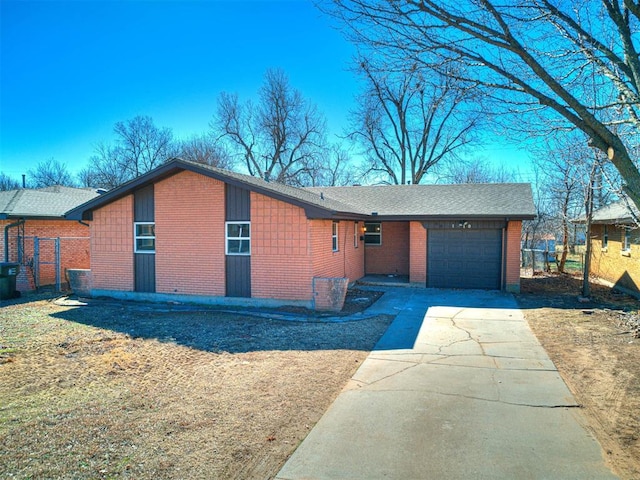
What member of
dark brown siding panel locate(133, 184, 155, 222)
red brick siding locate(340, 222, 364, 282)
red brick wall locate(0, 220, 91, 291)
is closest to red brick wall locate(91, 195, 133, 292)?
dark brown siding panel locate(133, 184, 155, 222)

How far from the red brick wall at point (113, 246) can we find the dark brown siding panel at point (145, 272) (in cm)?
23

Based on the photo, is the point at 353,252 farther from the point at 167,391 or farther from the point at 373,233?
the point at 167,391

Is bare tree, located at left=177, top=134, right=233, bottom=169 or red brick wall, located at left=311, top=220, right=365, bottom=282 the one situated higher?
bare tree, located at left=177, top=134, right=233, bottom=169

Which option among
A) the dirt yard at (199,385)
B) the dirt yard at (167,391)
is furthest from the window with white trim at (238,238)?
the dirt yard at (167,391)

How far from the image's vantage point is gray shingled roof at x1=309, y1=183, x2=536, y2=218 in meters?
14.5

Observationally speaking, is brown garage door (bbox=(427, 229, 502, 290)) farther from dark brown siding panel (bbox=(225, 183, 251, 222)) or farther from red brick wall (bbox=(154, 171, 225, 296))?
red brick wall (bbox=(154, 171, 225, 296))

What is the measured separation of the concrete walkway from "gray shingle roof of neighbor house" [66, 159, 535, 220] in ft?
17.0

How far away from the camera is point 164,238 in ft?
42.2

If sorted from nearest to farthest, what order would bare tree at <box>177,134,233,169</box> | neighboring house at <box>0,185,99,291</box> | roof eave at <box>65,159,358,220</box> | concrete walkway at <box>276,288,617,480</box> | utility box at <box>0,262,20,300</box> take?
concrete walkway at <box>276,288,617,480</box>
roof eave at <box>65,159,358,220</box>
utility box at <box>0,262,20,300</box>
neighboring house at <box>0,185,99,291</box>
bare tree at <box>177,134,233,169</box>

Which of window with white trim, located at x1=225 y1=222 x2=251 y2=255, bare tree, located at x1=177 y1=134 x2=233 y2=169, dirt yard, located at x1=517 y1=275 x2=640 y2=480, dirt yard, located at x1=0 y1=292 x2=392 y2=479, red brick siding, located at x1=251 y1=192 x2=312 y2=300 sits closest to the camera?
dirt yard, located at x1=0 y1=292 x2=392 y2=479

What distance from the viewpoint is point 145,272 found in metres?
13.2

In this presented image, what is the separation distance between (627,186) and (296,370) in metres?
4.71

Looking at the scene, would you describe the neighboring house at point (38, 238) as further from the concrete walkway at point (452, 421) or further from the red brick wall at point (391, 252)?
the concrete walkway at point (452, 421)

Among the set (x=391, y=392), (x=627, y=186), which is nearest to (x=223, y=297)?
(x=391, y=392)
